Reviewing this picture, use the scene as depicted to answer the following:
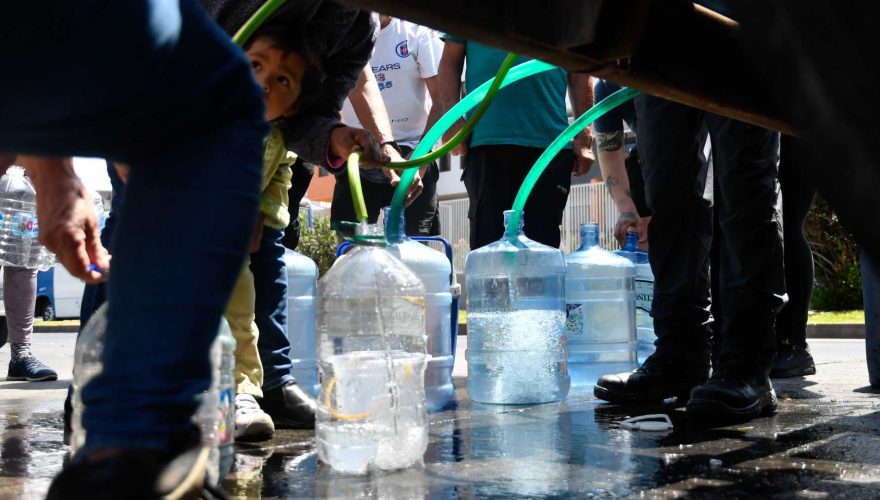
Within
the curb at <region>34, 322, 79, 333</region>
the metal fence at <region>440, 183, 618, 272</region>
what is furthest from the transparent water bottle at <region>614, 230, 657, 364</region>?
the metal fence at <region>440, 183, 618, 272</region>

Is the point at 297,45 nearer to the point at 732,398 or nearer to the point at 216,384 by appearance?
the point at 216,384

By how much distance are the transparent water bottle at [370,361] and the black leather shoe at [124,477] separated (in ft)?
3.89

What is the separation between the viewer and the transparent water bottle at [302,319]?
4004mm

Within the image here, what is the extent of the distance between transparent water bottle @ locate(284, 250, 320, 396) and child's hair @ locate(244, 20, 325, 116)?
144 cm

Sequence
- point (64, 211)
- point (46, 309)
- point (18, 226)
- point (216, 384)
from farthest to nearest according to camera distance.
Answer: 1. point (46, 309)
2. point (18, 226)
3. point (216, 384)
4. point (64, 211)

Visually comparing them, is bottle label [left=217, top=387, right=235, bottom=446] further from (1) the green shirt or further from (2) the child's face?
(1) the green shirt

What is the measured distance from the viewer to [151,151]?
1.25 meters

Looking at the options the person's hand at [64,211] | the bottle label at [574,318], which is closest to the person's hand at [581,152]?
the bottle label at [574,318]

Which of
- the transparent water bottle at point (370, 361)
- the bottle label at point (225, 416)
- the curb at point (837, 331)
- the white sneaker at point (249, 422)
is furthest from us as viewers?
the curb at point (837, 331)

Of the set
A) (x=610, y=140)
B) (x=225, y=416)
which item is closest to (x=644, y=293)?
(x=610, y=140)

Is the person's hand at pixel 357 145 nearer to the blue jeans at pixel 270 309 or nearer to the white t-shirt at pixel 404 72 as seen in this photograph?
the blue jeans at pixel 270 309

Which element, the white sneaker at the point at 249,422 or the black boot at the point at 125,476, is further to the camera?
the white sneaker at the point at 249,422

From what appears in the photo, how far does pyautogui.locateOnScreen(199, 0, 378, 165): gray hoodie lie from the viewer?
2492 millimetres

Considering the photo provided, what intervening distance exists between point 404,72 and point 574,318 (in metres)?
1.92
